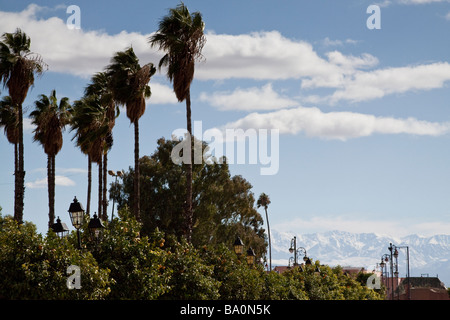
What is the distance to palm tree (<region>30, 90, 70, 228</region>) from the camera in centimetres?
4338

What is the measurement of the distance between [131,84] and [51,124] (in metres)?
10.3

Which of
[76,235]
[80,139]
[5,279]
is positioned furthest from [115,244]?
[80,139]

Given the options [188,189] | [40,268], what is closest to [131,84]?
[188,189]

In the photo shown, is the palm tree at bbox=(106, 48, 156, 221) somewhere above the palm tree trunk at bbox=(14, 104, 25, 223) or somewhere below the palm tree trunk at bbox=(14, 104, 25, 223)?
above

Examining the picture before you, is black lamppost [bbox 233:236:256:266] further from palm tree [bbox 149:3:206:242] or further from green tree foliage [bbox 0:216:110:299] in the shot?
green tree foliage [bbox 0:216:110:299]

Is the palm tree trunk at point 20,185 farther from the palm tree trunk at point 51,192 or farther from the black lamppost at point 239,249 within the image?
the black lamppost at point 239,249

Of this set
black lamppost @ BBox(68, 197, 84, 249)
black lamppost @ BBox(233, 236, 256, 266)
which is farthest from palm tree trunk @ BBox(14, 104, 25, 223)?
black lamppost @ BBox(68, 197, 84, 249)

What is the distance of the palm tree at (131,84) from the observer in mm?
35406

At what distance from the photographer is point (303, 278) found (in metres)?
34.9

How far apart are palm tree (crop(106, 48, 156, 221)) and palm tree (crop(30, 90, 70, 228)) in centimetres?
879

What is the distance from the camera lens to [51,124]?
43562 millimetres

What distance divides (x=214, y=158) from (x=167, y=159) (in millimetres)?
4361

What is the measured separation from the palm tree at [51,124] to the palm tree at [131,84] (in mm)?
8793

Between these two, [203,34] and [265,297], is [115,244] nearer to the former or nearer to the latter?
[265,297]
